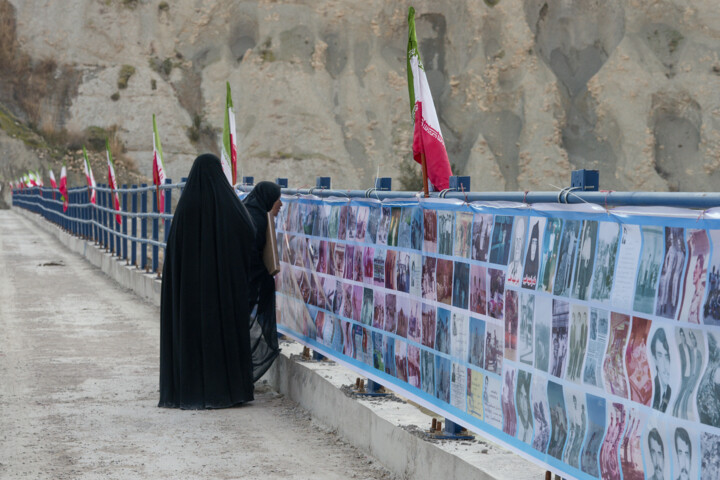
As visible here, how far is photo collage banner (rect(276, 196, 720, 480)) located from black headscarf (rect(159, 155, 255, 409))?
125cm

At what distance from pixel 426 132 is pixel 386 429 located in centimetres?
152

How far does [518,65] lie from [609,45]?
244 inches

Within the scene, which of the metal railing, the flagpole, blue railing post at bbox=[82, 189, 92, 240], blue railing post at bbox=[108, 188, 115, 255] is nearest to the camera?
the metal railing

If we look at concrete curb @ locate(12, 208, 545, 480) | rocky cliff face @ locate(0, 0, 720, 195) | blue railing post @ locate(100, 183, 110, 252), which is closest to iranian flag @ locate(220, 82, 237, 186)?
concrete curb @ locate(12, 208, 545, 480)

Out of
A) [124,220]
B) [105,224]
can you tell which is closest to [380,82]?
[105,224]

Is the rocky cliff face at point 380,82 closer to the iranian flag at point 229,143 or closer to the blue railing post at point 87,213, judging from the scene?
the blue railing post at point 87,213

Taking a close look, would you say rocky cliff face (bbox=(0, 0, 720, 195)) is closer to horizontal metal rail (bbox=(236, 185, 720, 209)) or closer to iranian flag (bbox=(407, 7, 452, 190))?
iranian flag (bbox=(407, 7, 452, 190))

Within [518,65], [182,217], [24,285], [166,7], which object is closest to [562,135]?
[518,65]

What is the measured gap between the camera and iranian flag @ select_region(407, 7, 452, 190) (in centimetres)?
518

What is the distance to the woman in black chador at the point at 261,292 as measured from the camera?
7.34 metres

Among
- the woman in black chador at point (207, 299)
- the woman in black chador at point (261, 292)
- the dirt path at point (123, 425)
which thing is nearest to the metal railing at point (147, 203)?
the woman in black chador at point (261, 292)

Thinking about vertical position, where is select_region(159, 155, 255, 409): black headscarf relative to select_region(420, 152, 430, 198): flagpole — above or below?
below

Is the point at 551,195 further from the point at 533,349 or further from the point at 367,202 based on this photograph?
the point at 367,202

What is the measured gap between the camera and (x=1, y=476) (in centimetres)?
524
